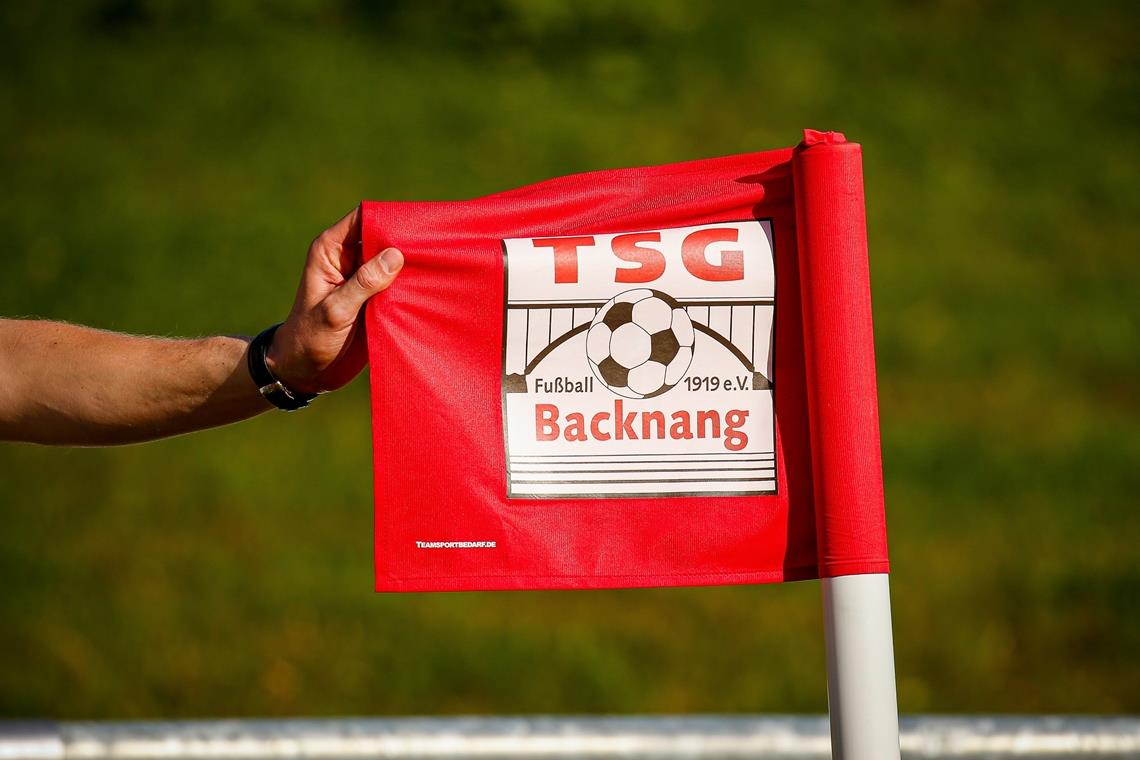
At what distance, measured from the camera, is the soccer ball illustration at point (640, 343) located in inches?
60.6

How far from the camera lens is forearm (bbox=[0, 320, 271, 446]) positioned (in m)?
1.83

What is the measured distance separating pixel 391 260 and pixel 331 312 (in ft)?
0.35

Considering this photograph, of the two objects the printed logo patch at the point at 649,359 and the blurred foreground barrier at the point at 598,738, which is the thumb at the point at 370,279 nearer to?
the printed logo patch at the point at 649,359

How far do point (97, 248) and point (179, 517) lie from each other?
1585 millimetres

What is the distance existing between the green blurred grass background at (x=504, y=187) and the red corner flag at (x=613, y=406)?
107 inches

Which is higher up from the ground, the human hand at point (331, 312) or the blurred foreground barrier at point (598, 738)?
the human hand at point (331, 312)

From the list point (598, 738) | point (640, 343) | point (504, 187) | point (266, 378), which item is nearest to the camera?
point (640, 343)

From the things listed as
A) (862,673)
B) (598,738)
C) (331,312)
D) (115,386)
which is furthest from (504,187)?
(862,673)

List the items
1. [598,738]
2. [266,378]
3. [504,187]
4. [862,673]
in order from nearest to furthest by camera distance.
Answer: [862,673] < [266,378] < [598,738] < [504,187]

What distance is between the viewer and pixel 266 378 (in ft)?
5.75

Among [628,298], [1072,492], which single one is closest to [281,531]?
[1072,492]

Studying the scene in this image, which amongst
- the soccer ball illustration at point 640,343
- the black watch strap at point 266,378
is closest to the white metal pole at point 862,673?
the soccer ball illustration at point 640,343

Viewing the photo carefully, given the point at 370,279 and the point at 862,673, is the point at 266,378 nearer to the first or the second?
the point at 370,279

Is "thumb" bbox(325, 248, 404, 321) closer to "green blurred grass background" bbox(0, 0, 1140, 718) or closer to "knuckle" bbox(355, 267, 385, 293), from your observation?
"knuckle" bbox(355, 267, 385, 293)
